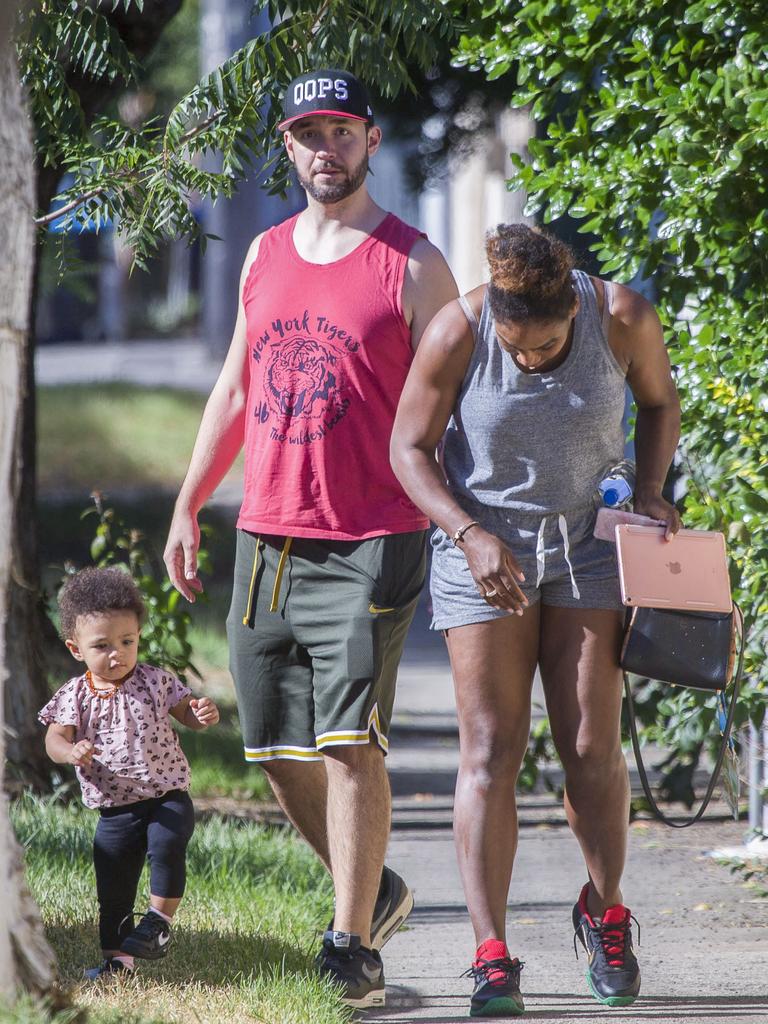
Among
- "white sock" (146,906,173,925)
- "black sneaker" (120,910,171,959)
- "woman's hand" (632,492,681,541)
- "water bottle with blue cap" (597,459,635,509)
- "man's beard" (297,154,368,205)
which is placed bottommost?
"black sneaker" (120,910,171,959)

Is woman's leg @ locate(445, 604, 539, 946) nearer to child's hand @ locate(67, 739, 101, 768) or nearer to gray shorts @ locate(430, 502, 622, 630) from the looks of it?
gray shorts @ locate(430, 502, 622, 630)

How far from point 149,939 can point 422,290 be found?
1654 mm

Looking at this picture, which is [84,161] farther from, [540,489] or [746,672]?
[746,672]

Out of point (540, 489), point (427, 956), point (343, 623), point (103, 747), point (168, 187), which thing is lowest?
point (427, 956)

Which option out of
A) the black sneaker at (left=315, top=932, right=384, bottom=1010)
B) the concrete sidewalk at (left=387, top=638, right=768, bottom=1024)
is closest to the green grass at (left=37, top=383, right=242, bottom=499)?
the concrete sidewalk at (left=387, top=638, right=768, bottom=1024)

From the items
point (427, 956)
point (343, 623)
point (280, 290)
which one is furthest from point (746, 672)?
point (280, 290)

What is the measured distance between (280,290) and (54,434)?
754 inches

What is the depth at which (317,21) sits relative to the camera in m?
4.57

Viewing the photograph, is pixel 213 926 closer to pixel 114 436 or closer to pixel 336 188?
pixel 336 188

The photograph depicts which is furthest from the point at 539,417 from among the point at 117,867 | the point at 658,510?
the point at 117,867

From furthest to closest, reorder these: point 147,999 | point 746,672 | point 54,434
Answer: point 54,434, point 746,672, point 147,999

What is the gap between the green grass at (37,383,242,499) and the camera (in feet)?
68.7

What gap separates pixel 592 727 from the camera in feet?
12.5

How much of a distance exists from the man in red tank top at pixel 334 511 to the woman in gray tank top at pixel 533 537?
6.1 inches
